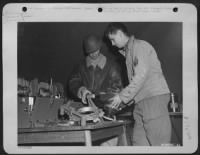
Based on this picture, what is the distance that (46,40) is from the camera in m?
0.50

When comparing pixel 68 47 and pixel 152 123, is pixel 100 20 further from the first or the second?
pixel 152 123

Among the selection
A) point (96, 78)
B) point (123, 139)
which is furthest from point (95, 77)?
A: point (123, 139)

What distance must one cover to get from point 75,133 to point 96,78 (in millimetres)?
92

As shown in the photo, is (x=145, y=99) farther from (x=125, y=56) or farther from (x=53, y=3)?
(x=53, y=3)

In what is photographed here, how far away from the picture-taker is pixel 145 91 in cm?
50

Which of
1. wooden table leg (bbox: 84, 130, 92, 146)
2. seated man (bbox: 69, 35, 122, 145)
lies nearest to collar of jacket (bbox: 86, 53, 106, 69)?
seated man (bbox: 69, 35, 122, 145)

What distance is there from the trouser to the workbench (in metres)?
0.02

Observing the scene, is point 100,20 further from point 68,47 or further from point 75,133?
point 75,133

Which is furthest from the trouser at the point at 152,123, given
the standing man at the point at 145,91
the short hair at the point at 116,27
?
the short hair at the point at 116,27

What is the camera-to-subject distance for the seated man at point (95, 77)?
50 centimetres

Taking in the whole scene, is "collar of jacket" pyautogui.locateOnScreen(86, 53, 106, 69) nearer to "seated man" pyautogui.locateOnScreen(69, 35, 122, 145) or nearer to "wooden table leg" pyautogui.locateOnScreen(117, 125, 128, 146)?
"seated man" pyautogui.locateOnScreen(69, 35, 122, 145)

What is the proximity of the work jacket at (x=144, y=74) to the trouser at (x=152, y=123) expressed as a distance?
0.04 feet

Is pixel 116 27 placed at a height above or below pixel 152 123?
above

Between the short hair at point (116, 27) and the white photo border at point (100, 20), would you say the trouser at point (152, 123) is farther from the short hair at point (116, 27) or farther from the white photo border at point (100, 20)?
the short hair at point (116, 27)
